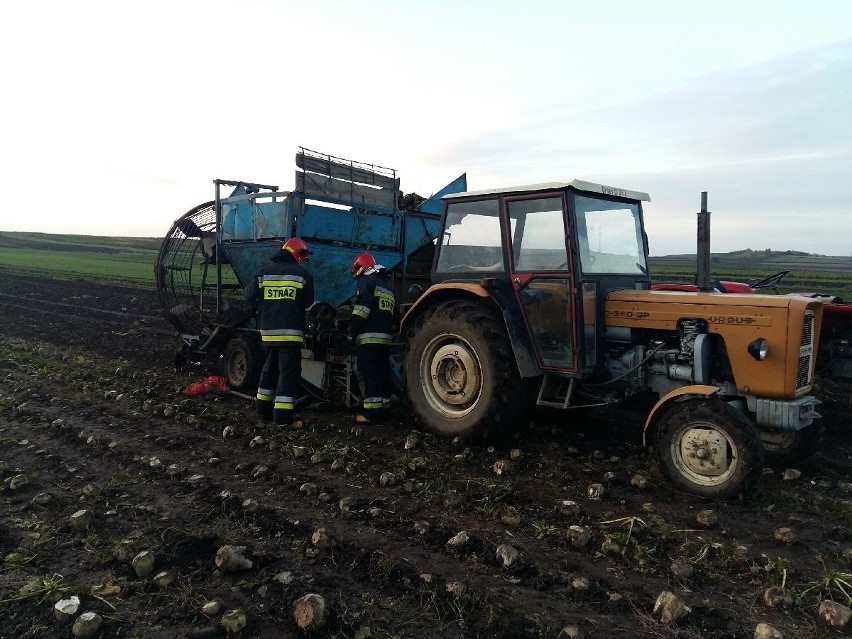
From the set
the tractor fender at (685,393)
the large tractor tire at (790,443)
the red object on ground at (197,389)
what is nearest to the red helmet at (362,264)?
the red object on ground at (197,389)

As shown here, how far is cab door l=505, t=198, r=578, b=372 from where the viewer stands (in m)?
5.28

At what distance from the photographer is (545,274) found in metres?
5.38

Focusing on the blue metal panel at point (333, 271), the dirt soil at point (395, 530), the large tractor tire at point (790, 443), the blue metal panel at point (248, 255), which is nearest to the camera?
the dirt soil at point (395, 530)

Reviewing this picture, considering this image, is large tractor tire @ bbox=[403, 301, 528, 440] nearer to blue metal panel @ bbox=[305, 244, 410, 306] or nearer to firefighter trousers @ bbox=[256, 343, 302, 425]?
firefighter trousers @ bbox=[256, 343, 302, 425]

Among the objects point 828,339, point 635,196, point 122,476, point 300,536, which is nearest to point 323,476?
point 300,536

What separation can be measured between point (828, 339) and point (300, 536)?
6100 mm

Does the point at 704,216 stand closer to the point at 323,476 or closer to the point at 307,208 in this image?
the point at 307,208

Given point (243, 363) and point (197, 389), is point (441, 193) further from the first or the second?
point (197, 389)

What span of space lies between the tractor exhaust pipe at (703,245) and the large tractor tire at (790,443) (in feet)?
10.4

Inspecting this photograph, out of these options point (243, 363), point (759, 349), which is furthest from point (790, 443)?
point (243, 363)

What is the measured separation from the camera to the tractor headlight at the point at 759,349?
4648 millimetres

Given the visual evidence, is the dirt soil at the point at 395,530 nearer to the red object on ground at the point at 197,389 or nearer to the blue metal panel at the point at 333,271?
the red object on ground at the point at 197,389

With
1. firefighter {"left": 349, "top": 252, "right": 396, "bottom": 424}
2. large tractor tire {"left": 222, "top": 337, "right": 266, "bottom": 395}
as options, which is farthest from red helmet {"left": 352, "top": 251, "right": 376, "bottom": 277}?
large tractor tire {"left": 222, "top": 337, "right": 266, "bottom": 395}

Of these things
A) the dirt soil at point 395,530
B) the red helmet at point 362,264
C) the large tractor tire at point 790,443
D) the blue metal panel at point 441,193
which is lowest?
the dirt soil at point 395,530
